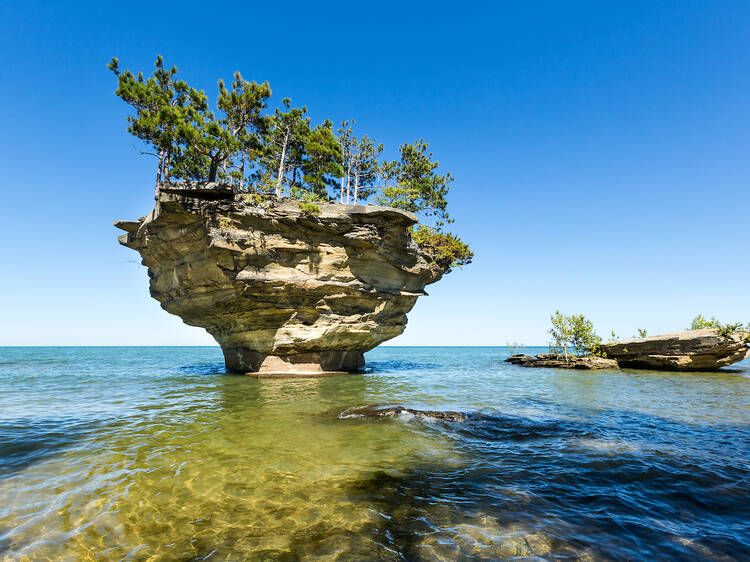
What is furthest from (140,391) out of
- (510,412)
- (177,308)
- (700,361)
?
A: (700,361)

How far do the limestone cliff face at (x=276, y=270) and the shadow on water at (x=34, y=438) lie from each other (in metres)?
11.2

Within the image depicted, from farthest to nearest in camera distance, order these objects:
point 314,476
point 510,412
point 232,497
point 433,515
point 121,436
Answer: point 510,412
point 121,436
point 314,476
point 232,497
point 433,515

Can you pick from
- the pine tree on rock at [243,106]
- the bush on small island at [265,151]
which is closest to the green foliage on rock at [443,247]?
the bush on small island at [265,151]

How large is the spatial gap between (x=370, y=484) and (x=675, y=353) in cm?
3343

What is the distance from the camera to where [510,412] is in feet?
39.6

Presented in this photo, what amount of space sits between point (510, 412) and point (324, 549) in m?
9.68

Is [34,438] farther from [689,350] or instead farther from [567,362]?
[689,350]

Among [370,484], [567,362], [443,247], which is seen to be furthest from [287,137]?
[567,362]

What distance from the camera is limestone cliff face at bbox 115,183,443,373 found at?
20.0 m

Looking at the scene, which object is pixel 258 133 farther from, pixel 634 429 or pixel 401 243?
pixel 634 429

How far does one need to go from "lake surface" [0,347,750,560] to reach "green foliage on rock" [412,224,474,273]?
16.4 metres

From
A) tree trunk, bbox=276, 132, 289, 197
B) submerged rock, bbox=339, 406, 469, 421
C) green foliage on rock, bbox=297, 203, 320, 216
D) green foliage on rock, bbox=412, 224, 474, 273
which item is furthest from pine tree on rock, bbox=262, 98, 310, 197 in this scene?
submerged rock, bbox=339, 406, 469, 421

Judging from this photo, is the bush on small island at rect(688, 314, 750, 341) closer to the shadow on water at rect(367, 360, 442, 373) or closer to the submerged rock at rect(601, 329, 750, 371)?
the submerged rock at rect(601, 329, 750, 371)

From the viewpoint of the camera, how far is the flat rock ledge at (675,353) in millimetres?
26688
